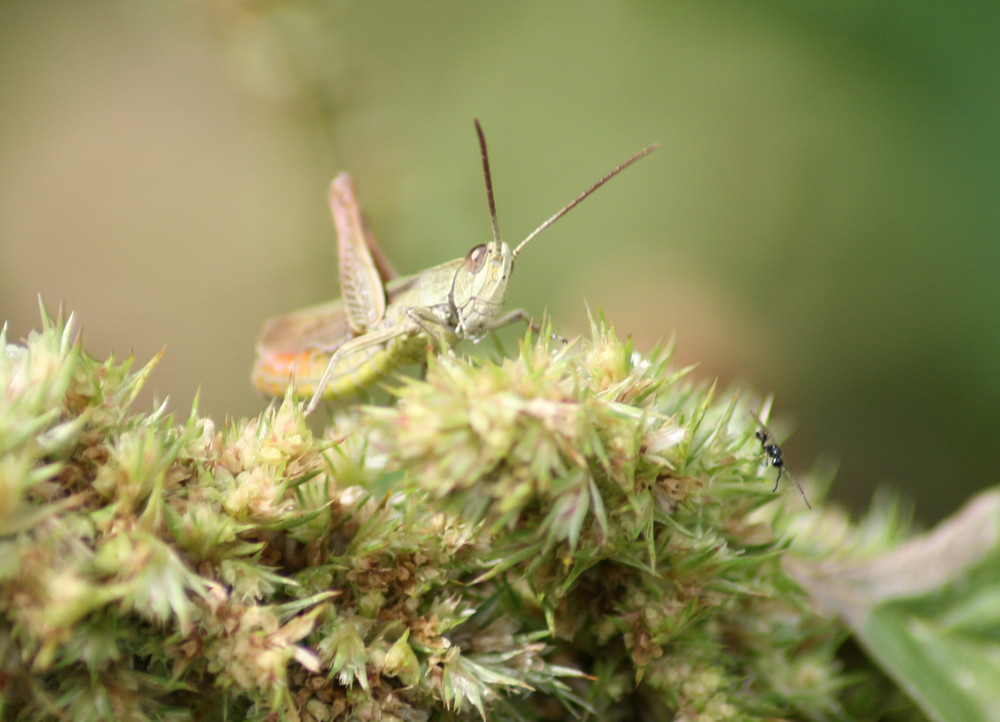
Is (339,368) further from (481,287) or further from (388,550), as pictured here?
(388,550)

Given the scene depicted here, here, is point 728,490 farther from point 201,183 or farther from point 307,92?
point 201,183

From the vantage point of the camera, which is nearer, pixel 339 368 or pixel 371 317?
pixel 339 368

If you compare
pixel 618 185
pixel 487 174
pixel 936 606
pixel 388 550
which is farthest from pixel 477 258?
pixel 936 606

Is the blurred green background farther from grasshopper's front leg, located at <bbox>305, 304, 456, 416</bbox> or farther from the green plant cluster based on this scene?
the green plant cluster

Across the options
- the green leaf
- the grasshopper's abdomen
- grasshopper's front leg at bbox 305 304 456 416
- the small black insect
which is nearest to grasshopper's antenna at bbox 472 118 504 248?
grasshopper's front leg at bbox 305 304 456 416

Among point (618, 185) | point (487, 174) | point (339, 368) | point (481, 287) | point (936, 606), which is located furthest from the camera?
point (618, 185)

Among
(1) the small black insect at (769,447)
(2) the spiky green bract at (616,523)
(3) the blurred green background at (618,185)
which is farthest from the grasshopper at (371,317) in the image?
(2) the spiky green bract at (616,523)

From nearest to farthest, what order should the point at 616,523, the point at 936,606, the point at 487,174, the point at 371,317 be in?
the point at 616,523 → the point at 936,606 → the point at 487,174 → the point at 371,317
